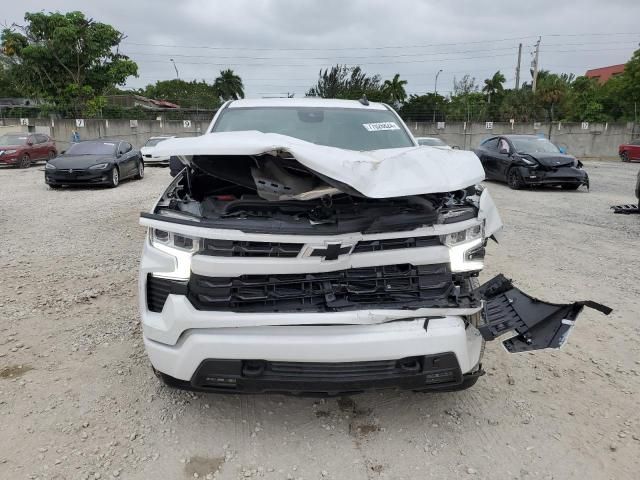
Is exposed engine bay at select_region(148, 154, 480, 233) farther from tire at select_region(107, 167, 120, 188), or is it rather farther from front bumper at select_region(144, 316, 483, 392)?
tire at select_region(107, 167, 120, 188)

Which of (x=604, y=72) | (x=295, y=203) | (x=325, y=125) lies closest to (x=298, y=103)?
(x=325, y=125)

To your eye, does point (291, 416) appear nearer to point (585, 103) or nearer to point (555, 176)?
point (555, 176)

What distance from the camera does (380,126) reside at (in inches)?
172

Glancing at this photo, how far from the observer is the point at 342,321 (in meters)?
2.39

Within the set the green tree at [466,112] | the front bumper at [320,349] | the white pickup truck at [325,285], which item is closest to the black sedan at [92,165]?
the white pickup truck at [325,285]

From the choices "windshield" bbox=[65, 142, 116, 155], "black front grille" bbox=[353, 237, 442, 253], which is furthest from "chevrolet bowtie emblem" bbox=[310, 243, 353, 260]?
"windshield" bbox=[65, 142, 116, 155]

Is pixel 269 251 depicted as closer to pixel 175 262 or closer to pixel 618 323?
pixel 175 262

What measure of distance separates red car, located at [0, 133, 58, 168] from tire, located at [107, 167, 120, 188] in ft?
28.6

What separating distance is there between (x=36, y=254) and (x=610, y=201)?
37.9 feet

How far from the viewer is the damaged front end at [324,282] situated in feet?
7.89

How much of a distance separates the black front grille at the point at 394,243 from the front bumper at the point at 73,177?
1196 cm

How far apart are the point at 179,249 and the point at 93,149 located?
1301cm

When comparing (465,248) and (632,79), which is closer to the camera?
(465,248)

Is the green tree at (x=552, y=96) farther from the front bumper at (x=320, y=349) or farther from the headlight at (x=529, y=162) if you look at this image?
the front bumper at (x=320, y=349)
